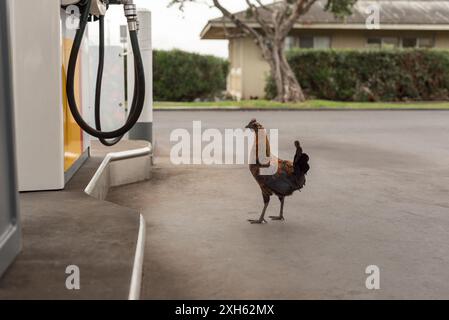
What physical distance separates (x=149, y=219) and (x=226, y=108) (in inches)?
651

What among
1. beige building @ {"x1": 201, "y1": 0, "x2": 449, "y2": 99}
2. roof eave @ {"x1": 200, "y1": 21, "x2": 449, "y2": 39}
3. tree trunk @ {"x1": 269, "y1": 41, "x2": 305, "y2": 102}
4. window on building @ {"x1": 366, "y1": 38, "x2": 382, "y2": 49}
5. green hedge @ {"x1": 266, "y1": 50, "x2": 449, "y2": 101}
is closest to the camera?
tree trunk @ {"x1": 269, "y1": 41, "x2": 305, "y2": 102}

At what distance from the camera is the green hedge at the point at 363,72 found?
25844 millimetres

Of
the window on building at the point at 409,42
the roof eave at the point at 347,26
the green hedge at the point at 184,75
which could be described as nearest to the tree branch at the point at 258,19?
the green hedge at the point at 184,75

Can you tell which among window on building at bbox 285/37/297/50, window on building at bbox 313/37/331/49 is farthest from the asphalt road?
window on building at bbox 313/37/331/49

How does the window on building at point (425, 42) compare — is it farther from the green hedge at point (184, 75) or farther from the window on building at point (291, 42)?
the green hedge at point (184, 75)

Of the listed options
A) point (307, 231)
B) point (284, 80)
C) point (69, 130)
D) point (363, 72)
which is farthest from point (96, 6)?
point (363, 72)

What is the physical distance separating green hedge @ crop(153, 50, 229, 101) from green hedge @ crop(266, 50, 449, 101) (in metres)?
2.34

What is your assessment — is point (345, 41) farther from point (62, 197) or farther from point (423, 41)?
point (62, 197)

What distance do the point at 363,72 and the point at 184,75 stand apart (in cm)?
709

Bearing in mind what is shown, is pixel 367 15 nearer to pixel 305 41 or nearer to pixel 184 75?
pixel 305 41

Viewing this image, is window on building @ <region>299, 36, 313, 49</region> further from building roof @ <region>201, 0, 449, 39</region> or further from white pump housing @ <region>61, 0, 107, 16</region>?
white pump housing @ <region>61, 0, 107, 16</region>

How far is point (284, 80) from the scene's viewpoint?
24641 millimetres

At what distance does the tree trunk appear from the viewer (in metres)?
24.4
